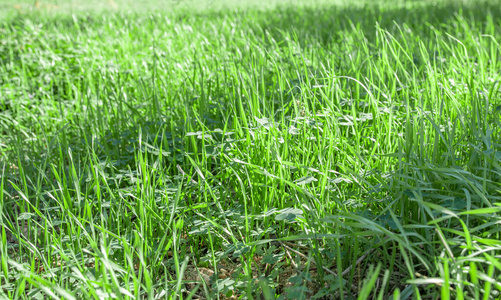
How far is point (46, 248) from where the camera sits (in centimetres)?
142

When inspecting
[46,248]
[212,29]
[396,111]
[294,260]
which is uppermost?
[212,29]

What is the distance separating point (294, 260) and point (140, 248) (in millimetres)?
571

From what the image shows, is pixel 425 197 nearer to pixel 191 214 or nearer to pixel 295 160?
pixel 295 160

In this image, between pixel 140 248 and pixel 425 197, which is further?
pixel 425 197

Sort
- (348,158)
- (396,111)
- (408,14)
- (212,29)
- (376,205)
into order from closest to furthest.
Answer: (376,205)
(348,158)
(396,111)
(212,29)
(408,14)

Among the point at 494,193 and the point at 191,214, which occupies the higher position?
the point at 494,193

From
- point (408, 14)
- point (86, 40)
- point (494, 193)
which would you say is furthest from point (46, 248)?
point (408, 14)

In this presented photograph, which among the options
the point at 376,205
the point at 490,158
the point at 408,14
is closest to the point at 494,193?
the point at 490,158

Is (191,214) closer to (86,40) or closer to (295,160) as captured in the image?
(295,160)

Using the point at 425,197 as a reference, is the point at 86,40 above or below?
above

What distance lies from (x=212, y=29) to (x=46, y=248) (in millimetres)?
4243

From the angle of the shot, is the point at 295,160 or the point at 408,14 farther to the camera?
the point at 408,14

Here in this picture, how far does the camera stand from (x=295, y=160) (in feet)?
5.24

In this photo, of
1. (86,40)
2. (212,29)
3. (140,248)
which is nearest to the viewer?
(140,248)
